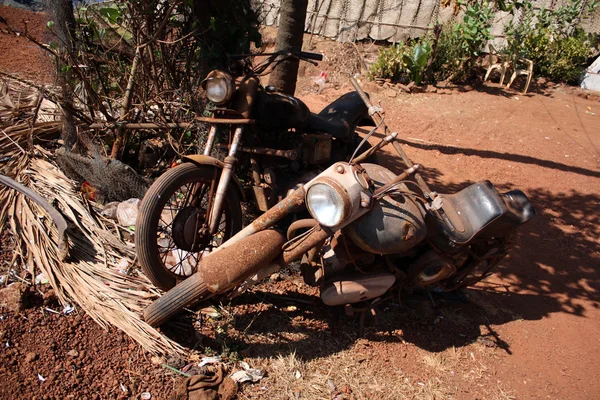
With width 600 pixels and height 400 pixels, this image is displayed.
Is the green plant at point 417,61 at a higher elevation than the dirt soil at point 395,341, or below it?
higher

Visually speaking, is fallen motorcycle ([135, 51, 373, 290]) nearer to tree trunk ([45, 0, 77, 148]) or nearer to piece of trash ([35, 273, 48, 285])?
piece of trash ([35, 273, 48, 285])

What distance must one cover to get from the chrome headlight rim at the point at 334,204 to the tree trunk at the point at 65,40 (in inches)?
104

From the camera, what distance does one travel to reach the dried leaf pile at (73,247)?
2812mm

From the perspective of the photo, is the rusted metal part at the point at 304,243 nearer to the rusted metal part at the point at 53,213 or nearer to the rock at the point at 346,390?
the rock at the point at 346,390

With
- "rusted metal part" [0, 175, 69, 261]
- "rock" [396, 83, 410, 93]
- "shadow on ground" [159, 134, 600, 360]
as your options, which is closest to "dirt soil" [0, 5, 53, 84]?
"rusted metal part" [0, 175, 69, 261]

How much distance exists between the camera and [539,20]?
10086 millimetres

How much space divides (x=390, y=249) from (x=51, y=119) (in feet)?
11.8

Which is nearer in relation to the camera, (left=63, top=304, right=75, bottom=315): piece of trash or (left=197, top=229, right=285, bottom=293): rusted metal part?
(left=197, top=229, right=285, bottom=293): rusted metal part

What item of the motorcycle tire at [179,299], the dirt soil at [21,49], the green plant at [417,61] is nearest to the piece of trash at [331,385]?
the motorcycle tire at [179,299]

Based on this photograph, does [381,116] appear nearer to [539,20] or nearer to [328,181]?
[328,181]

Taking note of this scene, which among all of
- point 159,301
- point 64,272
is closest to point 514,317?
point 159,301

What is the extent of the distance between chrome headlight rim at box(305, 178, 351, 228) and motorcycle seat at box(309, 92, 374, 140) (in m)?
1.48

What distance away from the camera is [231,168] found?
9.84 ft

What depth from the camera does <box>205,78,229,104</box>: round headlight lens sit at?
3.04 metres
